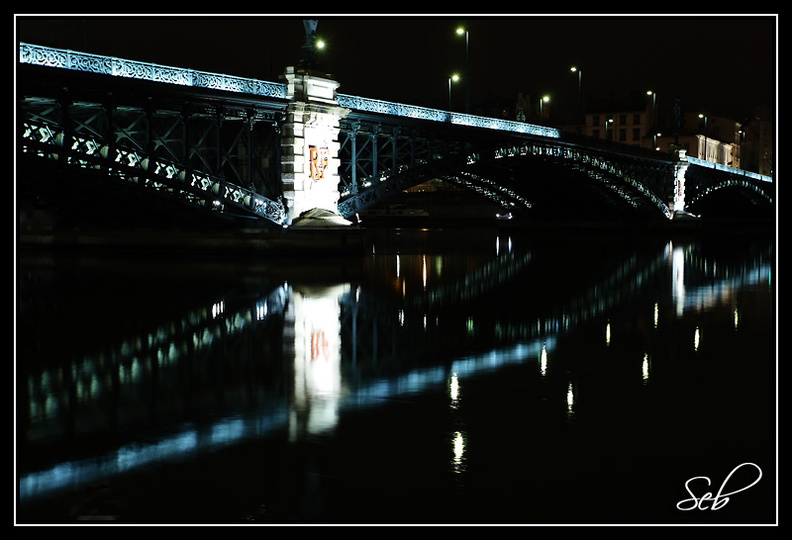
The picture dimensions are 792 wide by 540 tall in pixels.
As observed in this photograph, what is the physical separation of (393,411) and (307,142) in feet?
107

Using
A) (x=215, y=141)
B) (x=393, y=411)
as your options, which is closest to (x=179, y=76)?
(x=215, y=141)

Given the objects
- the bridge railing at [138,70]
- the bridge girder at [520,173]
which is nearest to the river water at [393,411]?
the bridge railing at [138,70]

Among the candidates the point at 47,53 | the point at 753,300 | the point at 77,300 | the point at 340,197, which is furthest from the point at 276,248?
the point at 753,300

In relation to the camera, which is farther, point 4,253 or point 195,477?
point 4,253

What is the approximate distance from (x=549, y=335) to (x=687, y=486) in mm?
9077

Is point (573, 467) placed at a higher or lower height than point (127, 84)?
lower

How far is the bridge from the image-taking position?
33250mm

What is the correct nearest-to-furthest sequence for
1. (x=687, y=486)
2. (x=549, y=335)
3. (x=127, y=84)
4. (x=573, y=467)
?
(x=687, y=486) → (x=573, y=467) → (x=549, y=335) → (x=127, y=84)

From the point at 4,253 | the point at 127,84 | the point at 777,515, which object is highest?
the point at 127,84

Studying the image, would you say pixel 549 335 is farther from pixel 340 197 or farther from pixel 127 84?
pixel 340 197

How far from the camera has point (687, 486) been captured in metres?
7.71

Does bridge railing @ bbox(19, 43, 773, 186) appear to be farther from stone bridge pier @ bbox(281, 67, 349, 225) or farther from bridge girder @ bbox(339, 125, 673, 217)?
bridge girder @ bbox(339, 125, 673, 217)

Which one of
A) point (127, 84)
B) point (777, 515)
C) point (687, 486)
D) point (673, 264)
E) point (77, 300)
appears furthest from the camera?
point (673, 264)
